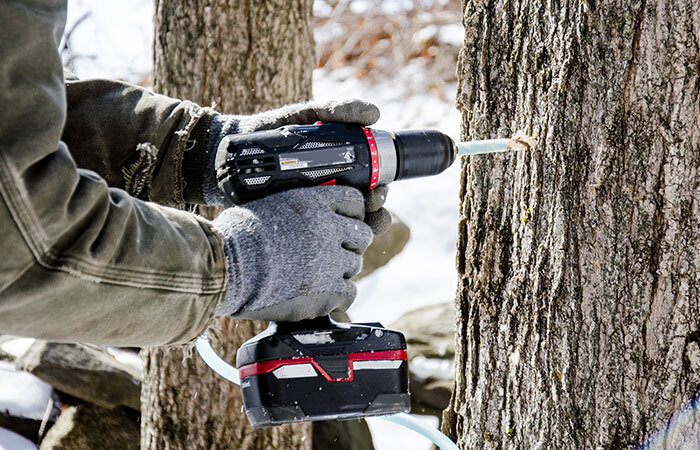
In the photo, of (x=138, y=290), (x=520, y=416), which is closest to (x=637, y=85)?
(x=520, y=416)

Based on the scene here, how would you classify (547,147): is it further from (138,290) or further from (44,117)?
(44,117)

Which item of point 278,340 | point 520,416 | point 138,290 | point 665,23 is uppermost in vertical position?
point 665,23

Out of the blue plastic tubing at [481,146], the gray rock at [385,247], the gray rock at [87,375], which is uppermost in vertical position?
the blue plastic tubing at [481,146]

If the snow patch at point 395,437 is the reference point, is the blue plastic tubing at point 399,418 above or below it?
above

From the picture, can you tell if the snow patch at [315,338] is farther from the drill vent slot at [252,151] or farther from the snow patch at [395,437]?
the snow patch at [395,437]

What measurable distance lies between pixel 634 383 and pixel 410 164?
0.66 m

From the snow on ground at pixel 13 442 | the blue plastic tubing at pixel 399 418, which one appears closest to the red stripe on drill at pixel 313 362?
the blue plastic tubing at pixel 399 418

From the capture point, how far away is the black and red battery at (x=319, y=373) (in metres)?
1.41

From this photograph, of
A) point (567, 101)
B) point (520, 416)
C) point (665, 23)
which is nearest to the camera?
point (665, 23)

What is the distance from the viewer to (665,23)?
55.1 inches

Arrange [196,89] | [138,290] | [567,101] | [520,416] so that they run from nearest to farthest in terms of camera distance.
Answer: [138,290]
[567,101]
[520,416]
[196,89]

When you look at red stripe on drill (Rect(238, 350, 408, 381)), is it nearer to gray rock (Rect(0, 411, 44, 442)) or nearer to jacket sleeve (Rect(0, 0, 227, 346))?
jacket sleeve (Rect(0, 0, 227, 346))

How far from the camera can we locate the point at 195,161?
1732 mm

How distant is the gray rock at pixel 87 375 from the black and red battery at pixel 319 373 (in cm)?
264
